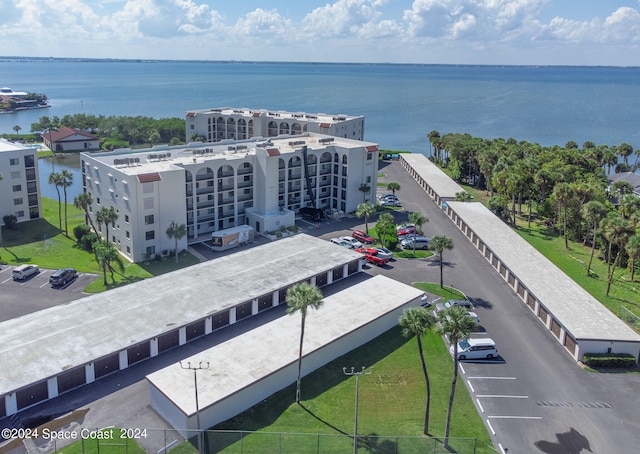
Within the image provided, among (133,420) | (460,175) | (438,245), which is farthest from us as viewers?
(460,175)

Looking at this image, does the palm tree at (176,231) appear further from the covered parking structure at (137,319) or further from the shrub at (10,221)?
the shrub at (10,221)

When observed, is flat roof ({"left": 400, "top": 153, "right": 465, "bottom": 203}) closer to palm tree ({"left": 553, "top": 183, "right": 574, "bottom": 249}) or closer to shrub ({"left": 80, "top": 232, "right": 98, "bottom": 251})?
palm tree ({"left": 553, "top": 183, "right": 574, "bottom": 249})

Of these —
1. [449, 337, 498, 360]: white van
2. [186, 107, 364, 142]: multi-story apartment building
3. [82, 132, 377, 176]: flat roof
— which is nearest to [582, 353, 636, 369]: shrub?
[449, 337, 498, 360]: white van

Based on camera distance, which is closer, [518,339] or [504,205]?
[518,339]

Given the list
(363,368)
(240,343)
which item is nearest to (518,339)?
(363,368)

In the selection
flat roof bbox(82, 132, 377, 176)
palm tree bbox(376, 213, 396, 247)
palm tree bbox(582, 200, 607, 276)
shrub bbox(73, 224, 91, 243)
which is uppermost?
flat roof bbox(82, 132, 377, 176)

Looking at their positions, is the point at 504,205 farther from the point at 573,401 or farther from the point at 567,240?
the point at 573,401

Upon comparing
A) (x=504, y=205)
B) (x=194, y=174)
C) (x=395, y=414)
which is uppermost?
(x=194, y=174)
